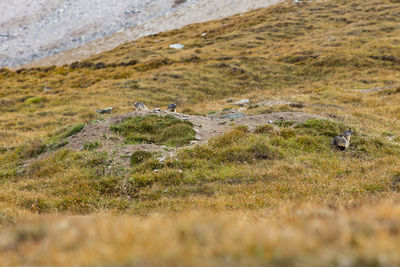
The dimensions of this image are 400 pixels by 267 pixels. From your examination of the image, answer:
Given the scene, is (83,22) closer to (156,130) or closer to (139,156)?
(156,130)

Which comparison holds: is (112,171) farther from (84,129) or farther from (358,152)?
(358,152)

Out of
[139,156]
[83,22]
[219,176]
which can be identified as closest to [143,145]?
[139,156]

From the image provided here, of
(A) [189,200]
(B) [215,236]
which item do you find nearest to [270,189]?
(A) [189,200]

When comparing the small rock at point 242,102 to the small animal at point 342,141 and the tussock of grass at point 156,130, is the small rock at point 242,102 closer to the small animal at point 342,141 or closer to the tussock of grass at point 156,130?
the tussock of grass at point 156,130

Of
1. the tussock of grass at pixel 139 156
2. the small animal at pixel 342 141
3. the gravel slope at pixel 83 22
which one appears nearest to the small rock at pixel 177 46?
the gravel slope at pixel 83 22

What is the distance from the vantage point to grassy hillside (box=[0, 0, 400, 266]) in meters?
2.72

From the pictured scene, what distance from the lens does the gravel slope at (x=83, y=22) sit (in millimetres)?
58438

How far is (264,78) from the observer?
32.5 metres

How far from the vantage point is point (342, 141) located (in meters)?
12.0

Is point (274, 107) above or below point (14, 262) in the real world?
below

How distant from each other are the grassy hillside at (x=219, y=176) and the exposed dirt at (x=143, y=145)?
1.60 ft

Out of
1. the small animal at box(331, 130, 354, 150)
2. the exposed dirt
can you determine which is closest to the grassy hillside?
the small animal at box(331, 130, 354, 150)

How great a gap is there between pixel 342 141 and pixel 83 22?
6827 centimetres

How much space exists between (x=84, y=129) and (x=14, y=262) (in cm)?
1188
